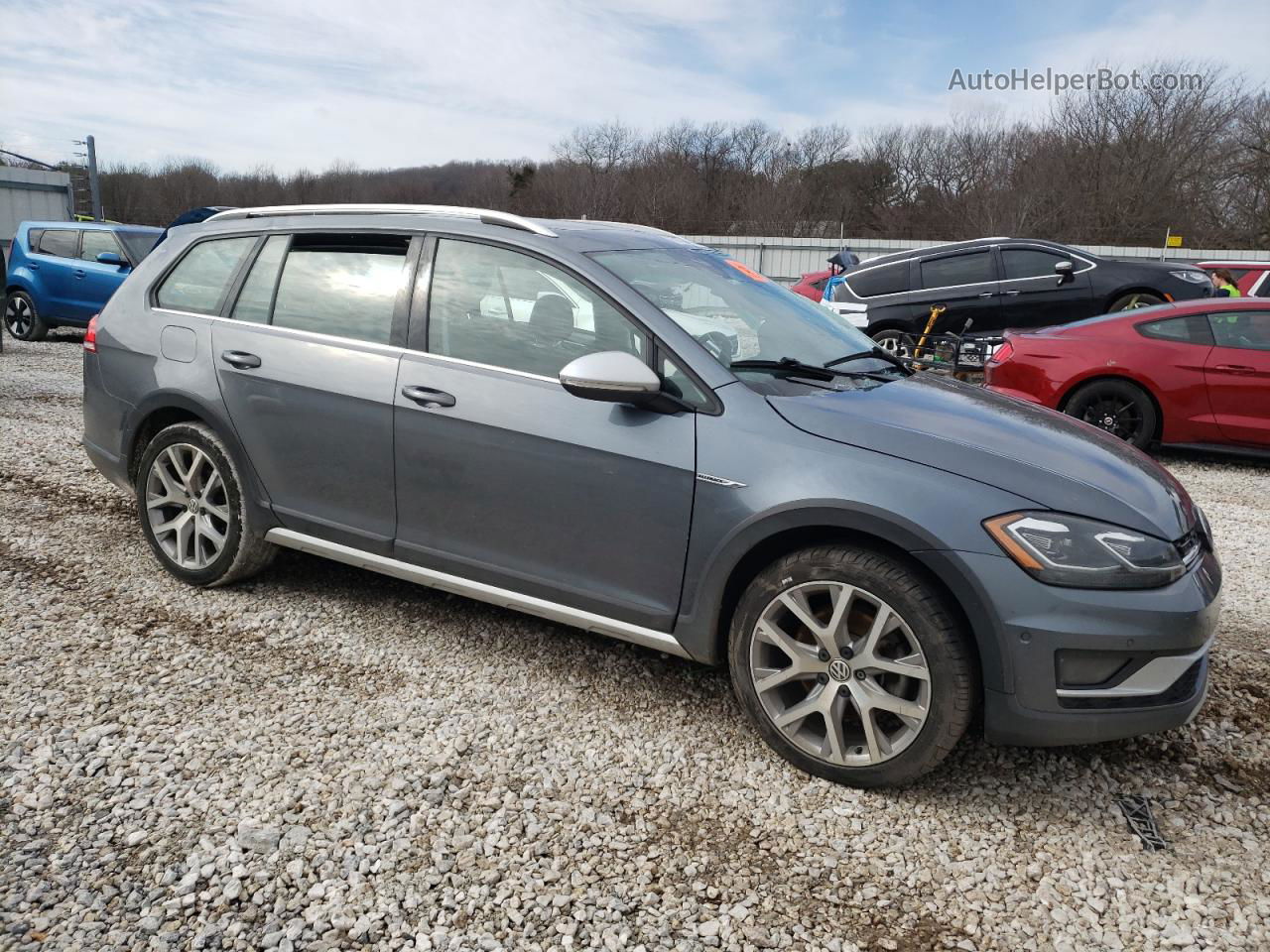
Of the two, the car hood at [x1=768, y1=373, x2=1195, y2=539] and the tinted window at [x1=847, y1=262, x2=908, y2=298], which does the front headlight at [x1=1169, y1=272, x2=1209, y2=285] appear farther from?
the car hood at [x1=768, y1=373, x2=1195, y2=539]

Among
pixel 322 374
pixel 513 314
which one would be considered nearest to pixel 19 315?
pixel 322 374

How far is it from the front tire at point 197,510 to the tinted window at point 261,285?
54 cm

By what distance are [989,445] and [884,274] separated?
34.5ft

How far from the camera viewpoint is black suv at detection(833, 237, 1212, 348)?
1176 cm

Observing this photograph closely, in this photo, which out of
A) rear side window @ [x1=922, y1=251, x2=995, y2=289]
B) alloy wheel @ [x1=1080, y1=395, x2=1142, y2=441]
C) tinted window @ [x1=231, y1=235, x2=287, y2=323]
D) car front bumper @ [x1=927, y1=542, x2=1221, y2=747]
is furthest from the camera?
rear side window @ [x1=922, y1=251, x2=995, y2=289]

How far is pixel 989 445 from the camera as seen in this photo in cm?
289

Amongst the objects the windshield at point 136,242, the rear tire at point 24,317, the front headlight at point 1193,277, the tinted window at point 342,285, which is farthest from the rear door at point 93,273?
the front headlight at point 1193,277

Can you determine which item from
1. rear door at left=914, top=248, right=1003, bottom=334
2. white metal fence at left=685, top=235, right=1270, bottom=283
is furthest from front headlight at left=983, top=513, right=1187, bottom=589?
white metal fence at left=685, top=235, right=1270, bottom=283

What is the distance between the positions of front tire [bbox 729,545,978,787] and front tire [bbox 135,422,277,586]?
2.32 meters

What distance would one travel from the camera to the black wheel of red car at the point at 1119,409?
762 centimetres

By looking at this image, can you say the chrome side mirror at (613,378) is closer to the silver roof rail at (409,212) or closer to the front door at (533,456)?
the front door at (533,456)

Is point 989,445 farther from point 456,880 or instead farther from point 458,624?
point 458,624

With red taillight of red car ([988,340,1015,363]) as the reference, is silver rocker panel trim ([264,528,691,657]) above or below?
below

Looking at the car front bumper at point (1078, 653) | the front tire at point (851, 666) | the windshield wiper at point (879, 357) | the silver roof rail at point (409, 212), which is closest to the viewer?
the car front bumper at point (1078, 653)
